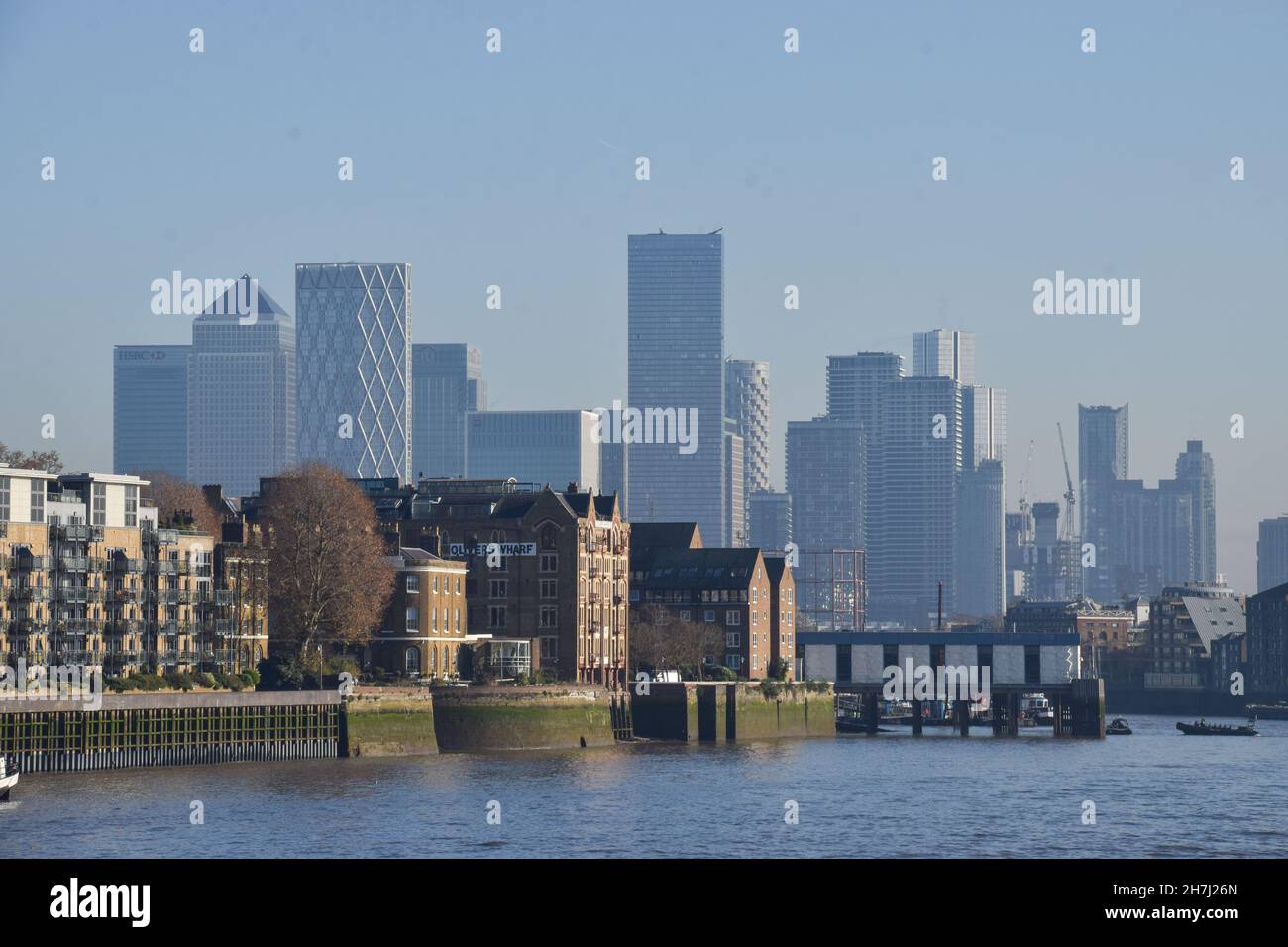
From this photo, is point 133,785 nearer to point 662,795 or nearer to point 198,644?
point 662,795

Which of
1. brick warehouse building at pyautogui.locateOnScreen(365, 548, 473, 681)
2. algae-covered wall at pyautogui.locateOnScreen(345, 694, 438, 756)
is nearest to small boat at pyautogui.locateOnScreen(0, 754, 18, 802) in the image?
algae-covered wall at pyautogui.locateOnScreen(345, 694, 438, 756)

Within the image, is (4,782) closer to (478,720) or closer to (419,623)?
(478,720)

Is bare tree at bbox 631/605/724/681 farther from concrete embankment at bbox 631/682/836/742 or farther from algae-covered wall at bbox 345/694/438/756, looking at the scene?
algae-covered wall at bbox 345/694/438/756

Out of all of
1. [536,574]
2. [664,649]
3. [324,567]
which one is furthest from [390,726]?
[664,649]

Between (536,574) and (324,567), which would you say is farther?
(536,574)

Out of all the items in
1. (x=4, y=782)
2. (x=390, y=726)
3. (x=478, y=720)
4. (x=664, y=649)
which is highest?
(x=664, y=649)

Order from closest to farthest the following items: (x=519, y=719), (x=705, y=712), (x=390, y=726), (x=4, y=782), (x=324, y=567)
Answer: (x=4, y=782), (x=390, y=726), (x=324, y=567), (x=519, y=719), (x=705, y=712)

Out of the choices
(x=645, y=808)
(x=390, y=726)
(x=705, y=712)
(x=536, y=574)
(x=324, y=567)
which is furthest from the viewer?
(x=536, y=574)
